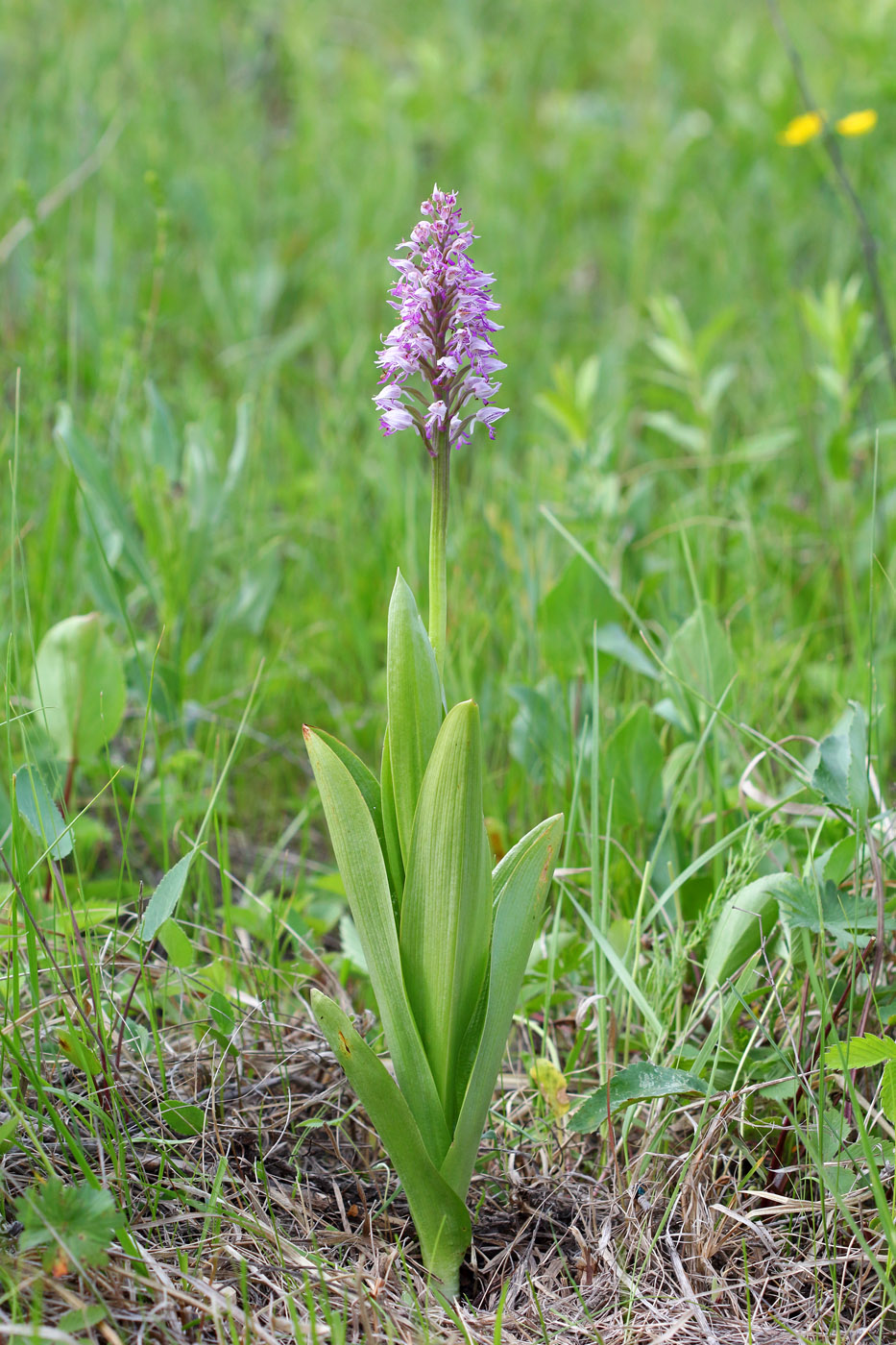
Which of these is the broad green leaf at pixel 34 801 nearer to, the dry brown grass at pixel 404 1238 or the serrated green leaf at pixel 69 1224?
the dry brown grass at pixel 404 1238

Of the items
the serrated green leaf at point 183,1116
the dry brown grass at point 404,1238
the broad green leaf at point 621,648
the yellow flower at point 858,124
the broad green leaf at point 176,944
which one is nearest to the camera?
the dry brown grass at point 404,1238

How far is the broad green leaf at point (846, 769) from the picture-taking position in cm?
136

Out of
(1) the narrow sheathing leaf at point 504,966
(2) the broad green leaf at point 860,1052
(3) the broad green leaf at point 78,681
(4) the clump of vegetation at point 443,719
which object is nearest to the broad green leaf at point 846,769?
(4) the clump of vegetation at point 443,719

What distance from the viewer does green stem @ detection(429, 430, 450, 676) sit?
3.92ft

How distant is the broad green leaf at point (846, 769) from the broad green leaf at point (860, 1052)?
0.29m

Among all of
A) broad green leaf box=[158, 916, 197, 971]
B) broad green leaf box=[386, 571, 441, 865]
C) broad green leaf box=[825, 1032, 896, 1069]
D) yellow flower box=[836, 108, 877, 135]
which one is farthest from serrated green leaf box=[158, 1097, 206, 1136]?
yellow flower box=[836, 108, 877, 135]

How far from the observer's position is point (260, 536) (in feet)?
9.05

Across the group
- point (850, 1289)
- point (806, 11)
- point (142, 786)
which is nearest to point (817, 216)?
point (806, 11)

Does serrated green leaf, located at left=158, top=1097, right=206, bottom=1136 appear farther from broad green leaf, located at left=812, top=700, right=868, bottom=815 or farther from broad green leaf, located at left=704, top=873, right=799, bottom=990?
broad green leaf, located at left=812, top=700, right=868, bottom=815

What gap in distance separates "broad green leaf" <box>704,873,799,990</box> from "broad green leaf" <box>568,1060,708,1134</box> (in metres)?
0.15

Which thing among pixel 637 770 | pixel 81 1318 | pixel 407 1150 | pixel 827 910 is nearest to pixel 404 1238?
pixel 407 1150

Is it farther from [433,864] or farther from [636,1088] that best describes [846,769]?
[433,864]

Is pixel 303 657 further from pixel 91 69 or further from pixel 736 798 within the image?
pixel 91 69

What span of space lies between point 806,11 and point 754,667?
262 inches
